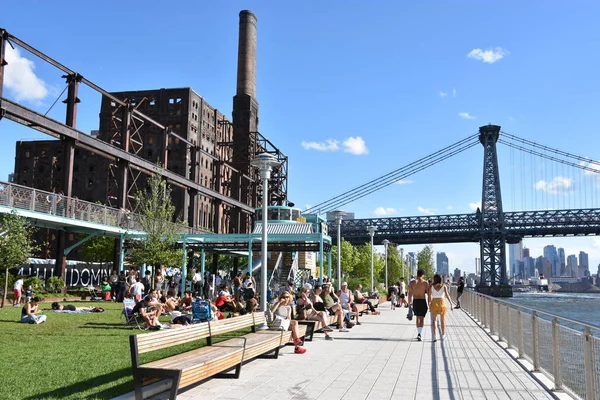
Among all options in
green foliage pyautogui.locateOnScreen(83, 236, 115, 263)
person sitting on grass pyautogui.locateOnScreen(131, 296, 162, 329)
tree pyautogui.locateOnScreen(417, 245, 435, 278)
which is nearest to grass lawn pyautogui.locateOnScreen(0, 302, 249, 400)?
person sitting on grass pyautogui.locateOnScreen(131, 296, 162, 329)

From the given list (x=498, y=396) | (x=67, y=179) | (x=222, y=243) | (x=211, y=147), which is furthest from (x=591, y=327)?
(x=211, y=147)

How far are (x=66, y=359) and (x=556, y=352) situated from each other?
23.9 feet

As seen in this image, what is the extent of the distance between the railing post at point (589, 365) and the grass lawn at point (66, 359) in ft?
17.0

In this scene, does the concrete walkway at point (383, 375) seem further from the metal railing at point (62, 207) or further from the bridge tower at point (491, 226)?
the bridge tower at point (491, 226)

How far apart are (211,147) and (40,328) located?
228ft

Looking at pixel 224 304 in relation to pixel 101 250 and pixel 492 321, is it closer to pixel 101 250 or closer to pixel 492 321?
pixel 492 321

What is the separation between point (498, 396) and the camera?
7043 mm

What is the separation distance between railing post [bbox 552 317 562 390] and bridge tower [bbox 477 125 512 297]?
238ft

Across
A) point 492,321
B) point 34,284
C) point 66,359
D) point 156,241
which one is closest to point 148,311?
point 66,359

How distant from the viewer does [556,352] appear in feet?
25.1

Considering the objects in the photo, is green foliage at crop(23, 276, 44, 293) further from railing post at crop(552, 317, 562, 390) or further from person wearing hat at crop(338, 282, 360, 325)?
railing post at crop(552, 317, 562, 390)

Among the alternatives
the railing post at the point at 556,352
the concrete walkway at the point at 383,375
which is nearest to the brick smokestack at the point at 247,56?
the concrete walkway at the point at 383,375

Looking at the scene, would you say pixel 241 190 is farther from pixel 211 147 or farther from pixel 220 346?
pixel 220 346

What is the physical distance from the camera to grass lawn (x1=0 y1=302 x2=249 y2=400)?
6.84 m
